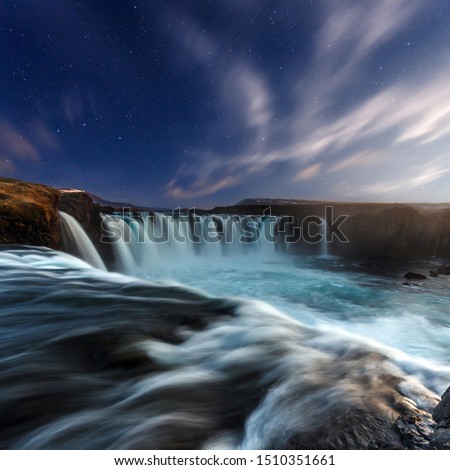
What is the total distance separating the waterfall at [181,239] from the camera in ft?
53.0

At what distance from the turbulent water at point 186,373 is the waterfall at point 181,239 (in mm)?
10315

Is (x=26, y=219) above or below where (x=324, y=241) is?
above

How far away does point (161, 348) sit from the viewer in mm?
3283

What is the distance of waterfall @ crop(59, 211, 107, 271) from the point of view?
11.3 meters

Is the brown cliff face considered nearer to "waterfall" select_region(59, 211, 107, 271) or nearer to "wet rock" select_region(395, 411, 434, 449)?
"waterfall" select_region(59, 211, 107, 271)

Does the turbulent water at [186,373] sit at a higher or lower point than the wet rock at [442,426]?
lower

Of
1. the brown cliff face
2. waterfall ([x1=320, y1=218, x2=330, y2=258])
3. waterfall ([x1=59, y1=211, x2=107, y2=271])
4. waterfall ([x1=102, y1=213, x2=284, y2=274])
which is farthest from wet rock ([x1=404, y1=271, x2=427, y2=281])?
the brown cliff face

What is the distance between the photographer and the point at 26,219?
28.6 ft

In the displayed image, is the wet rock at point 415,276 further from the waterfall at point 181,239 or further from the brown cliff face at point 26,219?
the brown cliff face at point 26,219

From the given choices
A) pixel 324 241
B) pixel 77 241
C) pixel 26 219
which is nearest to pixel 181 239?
pixel 77 241

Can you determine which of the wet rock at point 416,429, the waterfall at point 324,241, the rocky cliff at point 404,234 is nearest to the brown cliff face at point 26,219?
the wet rock at point 416,429

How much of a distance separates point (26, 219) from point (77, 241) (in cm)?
309

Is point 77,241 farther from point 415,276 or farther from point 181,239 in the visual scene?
point 415,276
